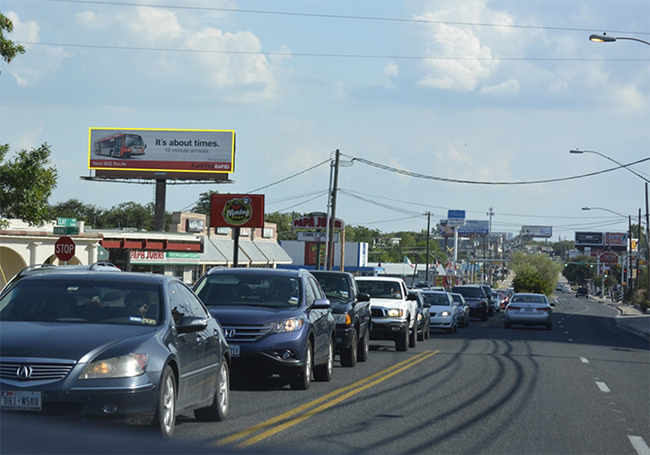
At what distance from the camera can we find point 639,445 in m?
8.91

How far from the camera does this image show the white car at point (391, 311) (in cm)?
2075

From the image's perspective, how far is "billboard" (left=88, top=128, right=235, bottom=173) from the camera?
66250 mm

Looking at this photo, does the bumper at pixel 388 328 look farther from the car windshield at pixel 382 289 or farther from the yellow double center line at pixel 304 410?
the yellow double center line at pixel 304 410

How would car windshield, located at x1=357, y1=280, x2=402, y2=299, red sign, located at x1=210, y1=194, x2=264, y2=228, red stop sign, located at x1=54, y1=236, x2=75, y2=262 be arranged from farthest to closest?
red sign, located at x1=210, y1=194, x2=264, y2=228
red stop sign, located at x1=54, y1=236, x2=75, y2=262
car windshield, located at x1=357, y1=280, x2=402, y2=299

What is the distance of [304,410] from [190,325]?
9.92 feet

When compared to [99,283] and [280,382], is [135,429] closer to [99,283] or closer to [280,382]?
[99,283]

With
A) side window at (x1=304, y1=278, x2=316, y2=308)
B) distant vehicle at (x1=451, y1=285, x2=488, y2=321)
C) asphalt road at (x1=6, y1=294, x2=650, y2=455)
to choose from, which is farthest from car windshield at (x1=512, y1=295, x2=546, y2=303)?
side window at (x1=304, y1=278, x2=316, y2=308)

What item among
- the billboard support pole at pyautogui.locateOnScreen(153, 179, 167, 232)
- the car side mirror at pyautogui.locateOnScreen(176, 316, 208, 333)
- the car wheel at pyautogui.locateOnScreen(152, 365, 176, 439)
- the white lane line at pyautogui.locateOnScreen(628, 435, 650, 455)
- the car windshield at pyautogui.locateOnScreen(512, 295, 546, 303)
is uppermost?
the billboard support pole at pyautogui.locateOnScreen(153, 179, 167, 232)

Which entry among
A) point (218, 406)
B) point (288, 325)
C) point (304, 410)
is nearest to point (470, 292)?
point (288, 325)

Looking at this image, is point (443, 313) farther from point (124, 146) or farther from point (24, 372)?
point (124, 146)

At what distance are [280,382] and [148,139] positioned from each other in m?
55.6

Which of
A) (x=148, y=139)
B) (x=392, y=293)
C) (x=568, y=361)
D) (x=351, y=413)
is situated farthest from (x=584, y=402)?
(x=148, y=139)

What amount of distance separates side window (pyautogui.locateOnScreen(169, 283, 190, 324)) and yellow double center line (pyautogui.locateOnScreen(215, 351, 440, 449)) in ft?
4.15

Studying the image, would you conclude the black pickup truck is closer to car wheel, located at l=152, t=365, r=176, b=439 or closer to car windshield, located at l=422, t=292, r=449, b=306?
car wheel, located at l=152, t=365, r=176, b=439
